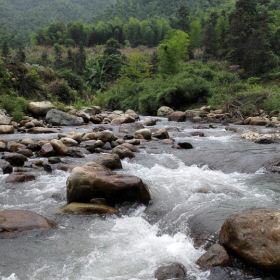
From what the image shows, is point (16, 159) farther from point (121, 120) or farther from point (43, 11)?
point (43, 11)

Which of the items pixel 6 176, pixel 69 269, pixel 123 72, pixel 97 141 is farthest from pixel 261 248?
pixel 123 72

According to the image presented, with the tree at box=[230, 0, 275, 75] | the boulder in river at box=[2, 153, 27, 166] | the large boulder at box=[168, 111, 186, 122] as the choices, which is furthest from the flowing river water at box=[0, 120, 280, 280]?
the tree at box=[230, 0, 275, 75]

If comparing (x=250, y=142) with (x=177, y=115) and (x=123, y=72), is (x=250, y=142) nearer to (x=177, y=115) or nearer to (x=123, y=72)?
(x=177, y=115)

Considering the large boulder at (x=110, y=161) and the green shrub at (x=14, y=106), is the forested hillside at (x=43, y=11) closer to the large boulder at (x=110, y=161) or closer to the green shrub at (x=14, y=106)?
the green shrub at (x=14, y=106)

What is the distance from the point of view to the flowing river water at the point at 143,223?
6.27 metres

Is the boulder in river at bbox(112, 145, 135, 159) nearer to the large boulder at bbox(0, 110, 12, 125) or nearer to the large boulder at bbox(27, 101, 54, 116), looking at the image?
the large boulder at bbox(0, 110, 12, 125)

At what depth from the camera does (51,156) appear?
13805 mm

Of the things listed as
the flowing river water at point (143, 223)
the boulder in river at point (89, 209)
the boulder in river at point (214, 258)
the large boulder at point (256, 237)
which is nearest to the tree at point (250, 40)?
the flowing river water at point (143, 223)

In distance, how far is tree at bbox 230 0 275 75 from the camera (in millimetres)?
43969

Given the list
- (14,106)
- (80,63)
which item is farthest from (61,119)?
(80,63)

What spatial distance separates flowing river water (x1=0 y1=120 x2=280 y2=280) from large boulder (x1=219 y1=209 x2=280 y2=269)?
12.8 inches

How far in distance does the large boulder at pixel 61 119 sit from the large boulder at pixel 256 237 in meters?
17.8

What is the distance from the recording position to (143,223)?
805 cm

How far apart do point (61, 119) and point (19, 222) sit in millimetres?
16238
